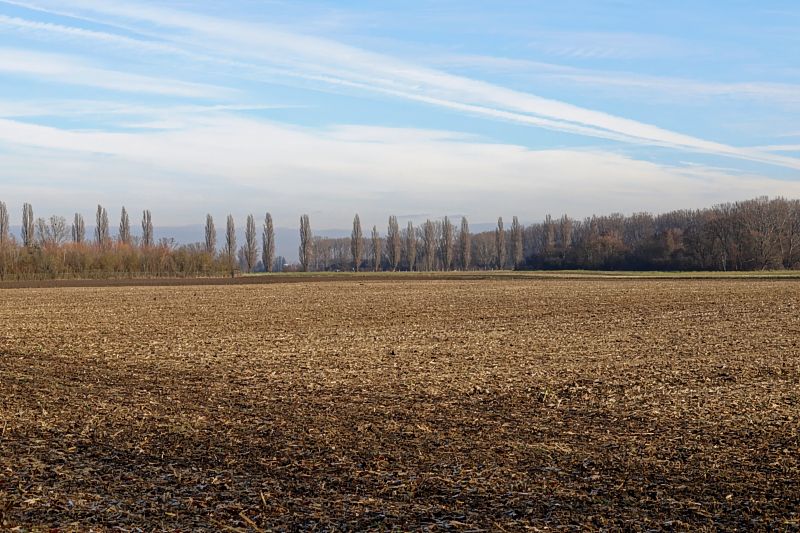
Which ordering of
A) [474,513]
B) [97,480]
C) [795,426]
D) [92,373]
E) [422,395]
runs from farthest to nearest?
1. [92,373]
2. [422,395]
3. [795,426]
4. [97,480]
5. [474,513]

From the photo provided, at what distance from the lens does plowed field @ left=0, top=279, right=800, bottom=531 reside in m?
7.89

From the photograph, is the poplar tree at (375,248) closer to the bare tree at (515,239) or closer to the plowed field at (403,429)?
the bare tree at (515,239)

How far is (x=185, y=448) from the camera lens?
412 inches

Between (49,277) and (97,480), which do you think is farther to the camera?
(49,277)

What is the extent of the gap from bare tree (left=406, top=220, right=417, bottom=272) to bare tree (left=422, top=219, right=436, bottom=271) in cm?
232

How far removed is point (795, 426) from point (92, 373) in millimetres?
13228

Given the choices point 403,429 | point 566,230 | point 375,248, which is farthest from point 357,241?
point 403,429

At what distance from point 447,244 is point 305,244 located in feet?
99.8

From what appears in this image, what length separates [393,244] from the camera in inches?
6142

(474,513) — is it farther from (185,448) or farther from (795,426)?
(795,426)

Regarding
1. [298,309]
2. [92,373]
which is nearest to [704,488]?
[92,373]

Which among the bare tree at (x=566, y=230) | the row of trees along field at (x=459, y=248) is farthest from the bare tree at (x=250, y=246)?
the bare tree at (x=566, y=230)

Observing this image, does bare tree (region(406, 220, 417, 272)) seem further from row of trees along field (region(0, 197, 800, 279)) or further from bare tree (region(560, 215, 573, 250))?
bare tree (region(560, 215, 573, 250))

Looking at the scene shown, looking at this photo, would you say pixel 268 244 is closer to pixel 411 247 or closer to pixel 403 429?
pixel 411 247
